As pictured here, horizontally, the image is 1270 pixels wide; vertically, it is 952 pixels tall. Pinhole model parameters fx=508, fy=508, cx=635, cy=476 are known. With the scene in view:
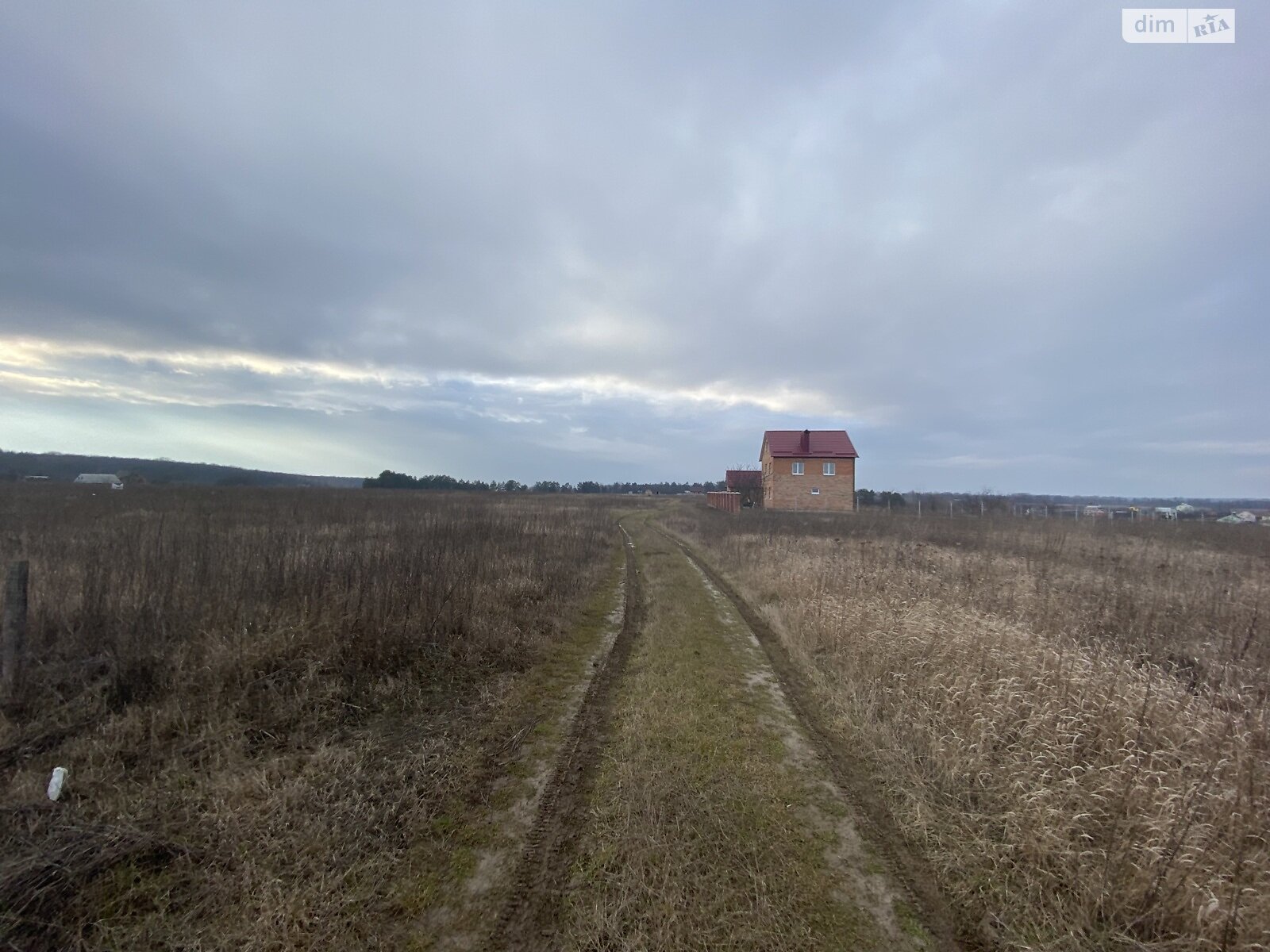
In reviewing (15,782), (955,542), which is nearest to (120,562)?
(15,782)

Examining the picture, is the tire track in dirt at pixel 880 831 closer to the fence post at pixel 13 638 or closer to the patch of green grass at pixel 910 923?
the patch of green grass at pixel 910 923

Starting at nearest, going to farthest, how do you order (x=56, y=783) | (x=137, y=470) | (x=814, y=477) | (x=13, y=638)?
(x=56, y=783) → (x=13, y=638) → (x=814, y=477) → (x=137, y=470)

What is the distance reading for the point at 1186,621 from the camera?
308 inches

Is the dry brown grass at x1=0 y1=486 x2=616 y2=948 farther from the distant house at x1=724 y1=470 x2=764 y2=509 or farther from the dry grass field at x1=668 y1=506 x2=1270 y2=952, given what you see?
the distant house at x1=724 y1=470 x2=764 y2=509

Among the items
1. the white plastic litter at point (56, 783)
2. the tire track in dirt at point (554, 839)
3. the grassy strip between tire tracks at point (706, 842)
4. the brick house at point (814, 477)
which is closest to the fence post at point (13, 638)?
the white plastic litter at point (56, 783)

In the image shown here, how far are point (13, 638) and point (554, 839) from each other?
5.36 meters

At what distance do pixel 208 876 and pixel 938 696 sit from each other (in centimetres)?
621

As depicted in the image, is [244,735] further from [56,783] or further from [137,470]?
[137,470]

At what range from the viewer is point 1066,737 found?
4.18 meters

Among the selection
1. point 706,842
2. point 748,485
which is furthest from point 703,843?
point 748,485

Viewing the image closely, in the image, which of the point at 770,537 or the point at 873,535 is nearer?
the point at 770,537

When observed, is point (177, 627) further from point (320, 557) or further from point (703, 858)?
point (703, 858)

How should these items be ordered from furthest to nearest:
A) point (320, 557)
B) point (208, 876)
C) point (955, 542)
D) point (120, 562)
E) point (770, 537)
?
point (770, 537)
point (955, 542)
point (320, 557)
point (120, 562)
point (208, 876)

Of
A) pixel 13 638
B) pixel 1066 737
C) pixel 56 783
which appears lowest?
pixel 56 783
